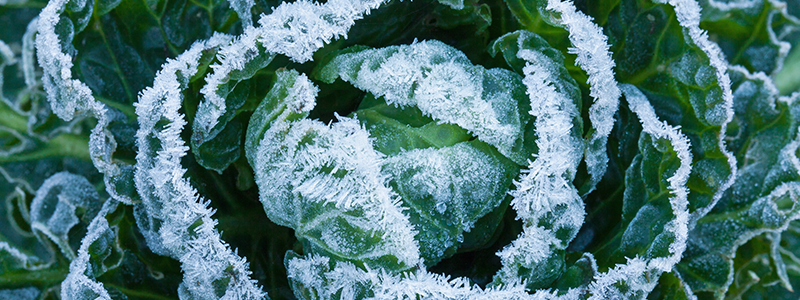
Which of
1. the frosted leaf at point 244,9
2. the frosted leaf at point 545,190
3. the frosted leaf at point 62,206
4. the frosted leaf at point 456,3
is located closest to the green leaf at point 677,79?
the frosted leaf at point 545,190

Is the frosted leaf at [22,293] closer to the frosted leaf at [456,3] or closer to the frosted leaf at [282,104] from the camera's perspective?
the frosted leaf at [282,104]

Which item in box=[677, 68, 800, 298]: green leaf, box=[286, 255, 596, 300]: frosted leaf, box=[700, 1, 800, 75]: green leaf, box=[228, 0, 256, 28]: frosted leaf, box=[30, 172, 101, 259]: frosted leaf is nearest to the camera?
box=[286, 255, 596, 300]: frosted leaf

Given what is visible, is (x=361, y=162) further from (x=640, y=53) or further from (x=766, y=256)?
(x=766, y=256)

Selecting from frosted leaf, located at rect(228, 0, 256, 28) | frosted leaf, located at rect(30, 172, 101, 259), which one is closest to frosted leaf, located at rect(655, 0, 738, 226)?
frosted leaf, located at rect(228, 0, 256, 28)

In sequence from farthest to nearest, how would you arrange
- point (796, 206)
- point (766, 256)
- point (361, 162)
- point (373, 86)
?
point (766, 256), point (796, 206), point (373, 86), point (361, 162)

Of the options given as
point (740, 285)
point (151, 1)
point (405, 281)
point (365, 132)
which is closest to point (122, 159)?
point (151, 1)

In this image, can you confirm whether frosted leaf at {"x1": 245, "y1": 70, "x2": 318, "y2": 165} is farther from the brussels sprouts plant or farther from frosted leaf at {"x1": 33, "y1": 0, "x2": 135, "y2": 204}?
frosted leaf at {"x1": 33, "y1": 0, "x2": 135, "y2": 204}
